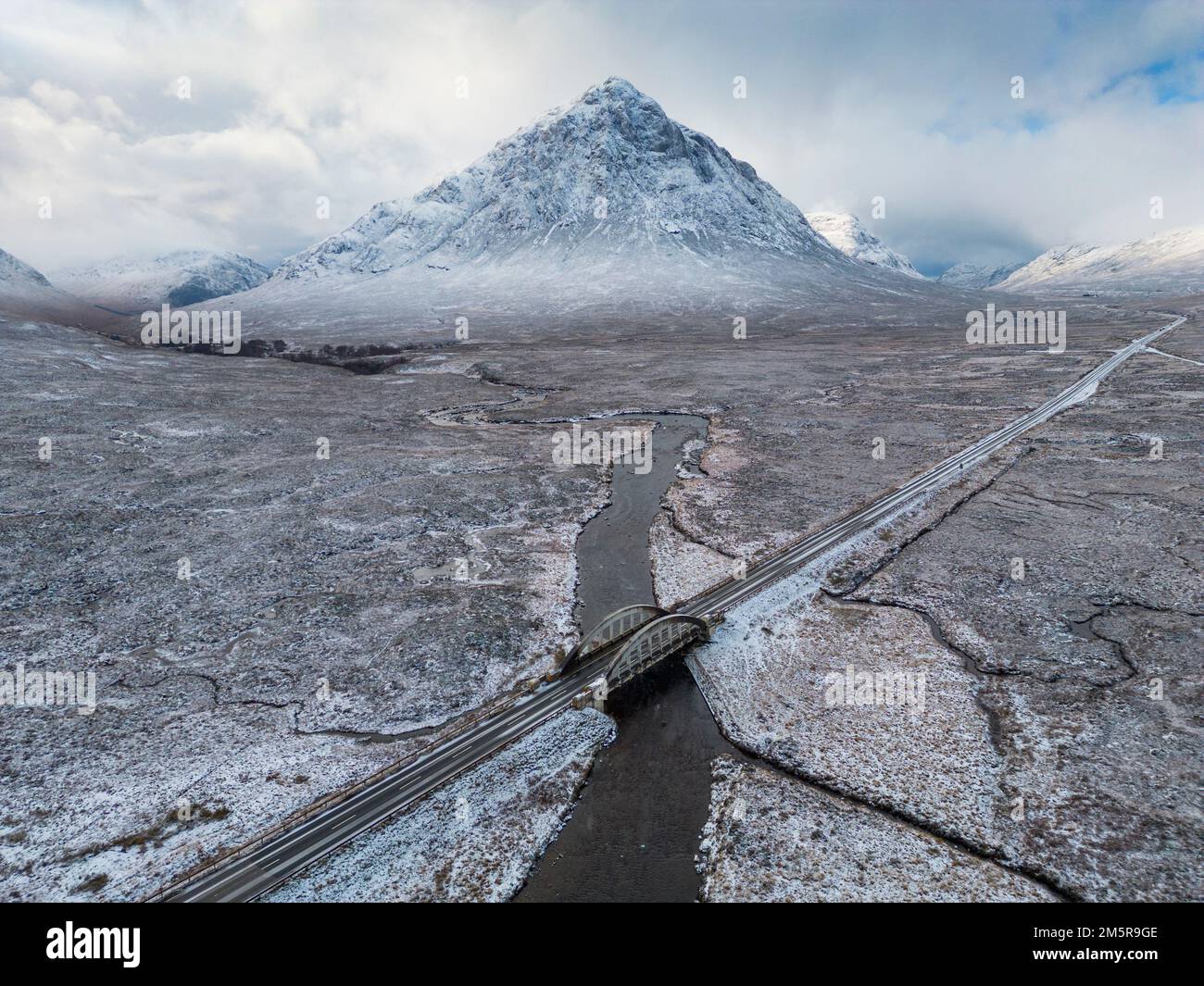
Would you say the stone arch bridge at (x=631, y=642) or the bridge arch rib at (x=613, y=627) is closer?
the stone arch bridge at (x=631, y=642)

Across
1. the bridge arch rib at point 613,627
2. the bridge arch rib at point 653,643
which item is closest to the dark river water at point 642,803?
the bridge arch rib at point 653,643

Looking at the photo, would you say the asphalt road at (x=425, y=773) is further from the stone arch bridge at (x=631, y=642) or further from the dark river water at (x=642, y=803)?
the dark river water at (x=642, y=803)

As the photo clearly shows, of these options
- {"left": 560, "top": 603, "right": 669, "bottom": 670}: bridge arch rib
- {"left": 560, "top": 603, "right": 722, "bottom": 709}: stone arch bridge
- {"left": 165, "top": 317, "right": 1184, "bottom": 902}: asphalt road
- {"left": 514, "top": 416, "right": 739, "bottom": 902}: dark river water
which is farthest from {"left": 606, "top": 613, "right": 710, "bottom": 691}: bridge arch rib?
{"left": 165, "top": 317, "right": 1184, "bottom": 902}: asphalt road

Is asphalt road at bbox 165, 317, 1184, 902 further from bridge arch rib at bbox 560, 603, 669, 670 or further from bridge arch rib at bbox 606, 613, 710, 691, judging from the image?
bridge arch rib at bbox 606, 613, 710, 691

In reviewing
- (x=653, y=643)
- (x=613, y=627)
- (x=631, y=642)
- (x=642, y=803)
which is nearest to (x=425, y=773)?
(x=642, y=803)

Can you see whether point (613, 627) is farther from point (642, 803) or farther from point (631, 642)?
point (642, 803)

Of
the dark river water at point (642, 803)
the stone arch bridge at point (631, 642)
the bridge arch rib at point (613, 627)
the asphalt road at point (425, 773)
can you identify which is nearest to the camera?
the asphalt road at point (425, 773)
